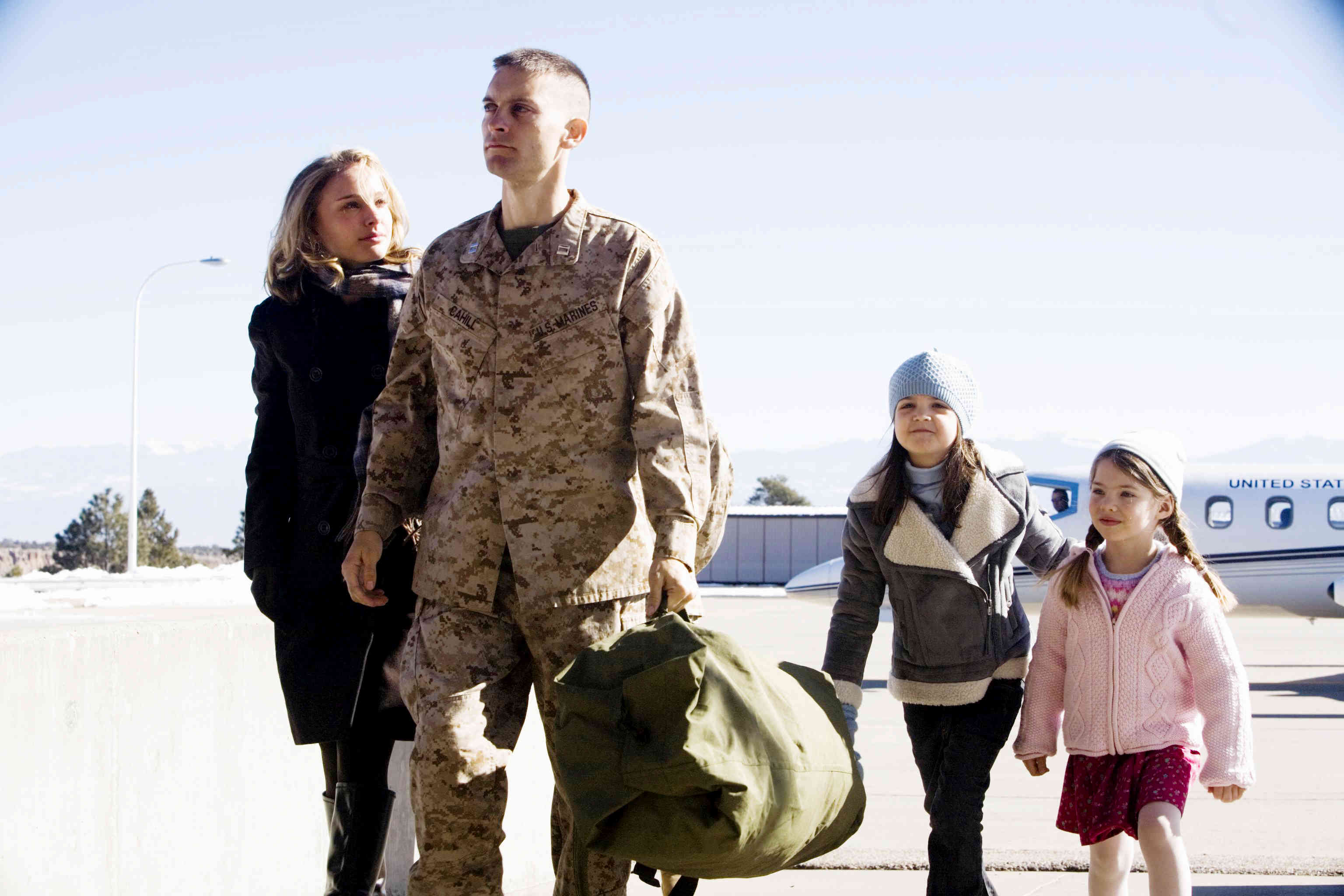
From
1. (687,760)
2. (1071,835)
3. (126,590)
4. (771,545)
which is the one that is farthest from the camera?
(771,545)

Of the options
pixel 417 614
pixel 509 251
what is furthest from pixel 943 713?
pixel 509 251

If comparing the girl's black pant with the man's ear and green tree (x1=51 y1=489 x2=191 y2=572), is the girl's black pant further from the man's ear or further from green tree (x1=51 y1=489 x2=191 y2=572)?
green tree (x1=51 y1=489 x2=191 y2=572)

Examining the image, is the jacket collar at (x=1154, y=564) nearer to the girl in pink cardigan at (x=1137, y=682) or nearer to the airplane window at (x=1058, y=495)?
the girl in pink cardigan at (x=1137, y=682)

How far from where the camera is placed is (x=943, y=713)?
4090mm

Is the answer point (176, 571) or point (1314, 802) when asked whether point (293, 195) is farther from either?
point (176, 571)

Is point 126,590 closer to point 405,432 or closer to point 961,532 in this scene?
point 405,432

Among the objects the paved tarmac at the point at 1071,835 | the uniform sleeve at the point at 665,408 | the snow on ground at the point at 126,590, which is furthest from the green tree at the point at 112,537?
the uniform sleeve at the point at 665,408

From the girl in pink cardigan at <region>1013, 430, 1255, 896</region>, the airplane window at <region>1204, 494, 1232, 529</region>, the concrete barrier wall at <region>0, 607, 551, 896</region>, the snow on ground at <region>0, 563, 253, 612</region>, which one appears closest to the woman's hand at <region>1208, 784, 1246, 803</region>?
the girl in pink cardigan at <region>1013, 430, 1255, 896</region>

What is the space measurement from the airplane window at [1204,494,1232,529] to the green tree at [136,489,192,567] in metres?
62.5

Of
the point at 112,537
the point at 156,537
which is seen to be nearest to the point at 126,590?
the point at 156,537

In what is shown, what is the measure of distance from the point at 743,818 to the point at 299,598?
1.63 m

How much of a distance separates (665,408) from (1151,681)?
1589 mm

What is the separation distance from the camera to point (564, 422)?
3.33 metres

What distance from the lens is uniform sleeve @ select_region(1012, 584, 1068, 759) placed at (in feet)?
13.0
